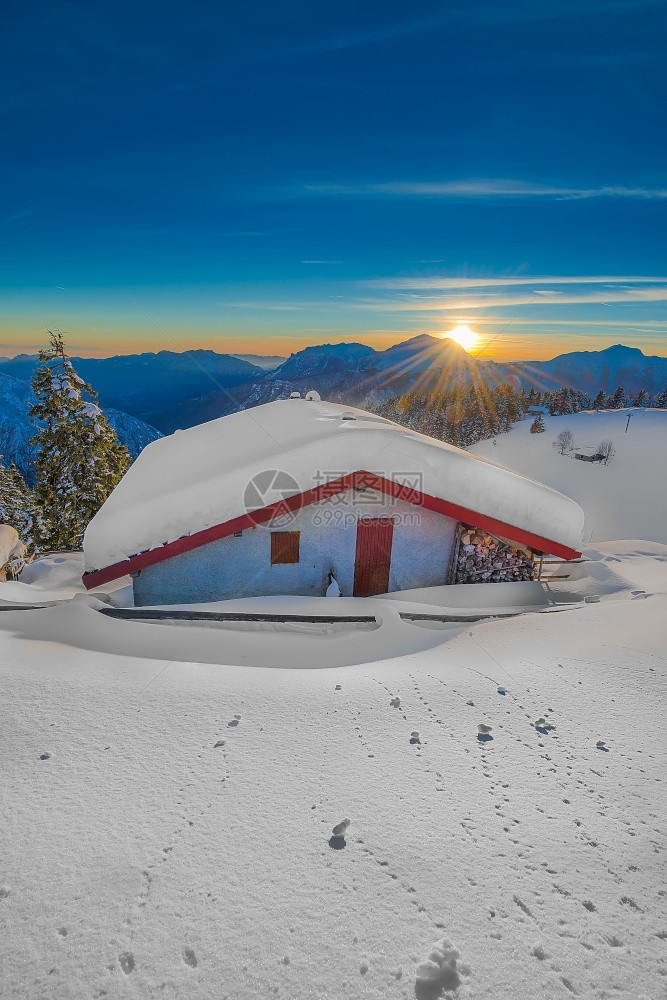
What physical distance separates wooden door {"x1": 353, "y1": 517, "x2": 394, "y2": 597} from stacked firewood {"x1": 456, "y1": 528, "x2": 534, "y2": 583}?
1.66 m

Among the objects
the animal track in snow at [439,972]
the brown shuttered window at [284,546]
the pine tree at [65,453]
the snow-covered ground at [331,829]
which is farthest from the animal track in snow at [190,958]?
the pine tree at [65,453]

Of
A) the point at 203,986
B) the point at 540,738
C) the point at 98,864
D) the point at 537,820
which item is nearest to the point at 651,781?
the point at 540,738

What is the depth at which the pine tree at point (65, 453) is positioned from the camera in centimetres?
2170

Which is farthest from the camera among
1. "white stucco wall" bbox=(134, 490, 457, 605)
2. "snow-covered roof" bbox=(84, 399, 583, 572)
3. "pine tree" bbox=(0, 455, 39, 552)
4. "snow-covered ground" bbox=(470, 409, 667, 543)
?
"snow-covered ground" bbox=(470, 409, 667, 543)

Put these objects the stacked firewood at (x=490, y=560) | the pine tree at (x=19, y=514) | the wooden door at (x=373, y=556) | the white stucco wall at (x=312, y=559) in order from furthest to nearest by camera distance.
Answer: the pine tree at (x=19, y=514) → the stacked firewood at (x=490, y=560) → the wooden door at (x=373, y=556) → the white stucco wall at (x=312, y=559)

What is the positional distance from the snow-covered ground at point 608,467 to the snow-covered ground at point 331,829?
111 feet

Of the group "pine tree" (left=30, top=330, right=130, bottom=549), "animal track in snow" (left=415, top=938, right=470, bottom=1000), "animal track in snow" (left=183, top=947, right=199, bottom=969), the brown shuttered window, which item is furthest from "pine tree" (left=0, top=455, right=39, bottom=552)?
"animal track in snow" (left=415, top=938, right=470, bottom=1000)

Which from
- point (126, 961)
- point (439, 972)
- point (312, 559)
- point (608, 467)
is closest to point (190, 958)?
point (126, 961)

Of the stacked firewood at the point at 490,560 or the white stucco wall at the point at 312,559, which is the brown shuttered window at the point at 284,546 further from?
the stacked firewood at the point at 490,560

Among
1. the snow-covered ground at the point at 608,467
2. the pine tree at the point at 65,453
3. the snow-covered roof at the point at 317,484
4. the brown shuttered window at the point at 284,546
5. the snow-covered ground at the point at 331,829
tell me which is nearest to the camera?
the snow-covered ground at the point at 331,829

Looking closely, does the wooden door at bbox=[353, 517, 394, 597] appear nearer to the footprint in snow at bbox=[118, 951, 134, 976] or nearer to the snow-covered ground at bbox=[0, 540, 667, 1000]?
the snow-covered ground at bbox=[0, 540, 667, 1000]

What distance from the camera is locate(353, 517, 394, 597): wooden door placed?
32.6 feet

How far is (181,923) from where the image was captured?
90.7 inches

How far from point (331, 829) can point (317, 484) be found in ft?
21.6
